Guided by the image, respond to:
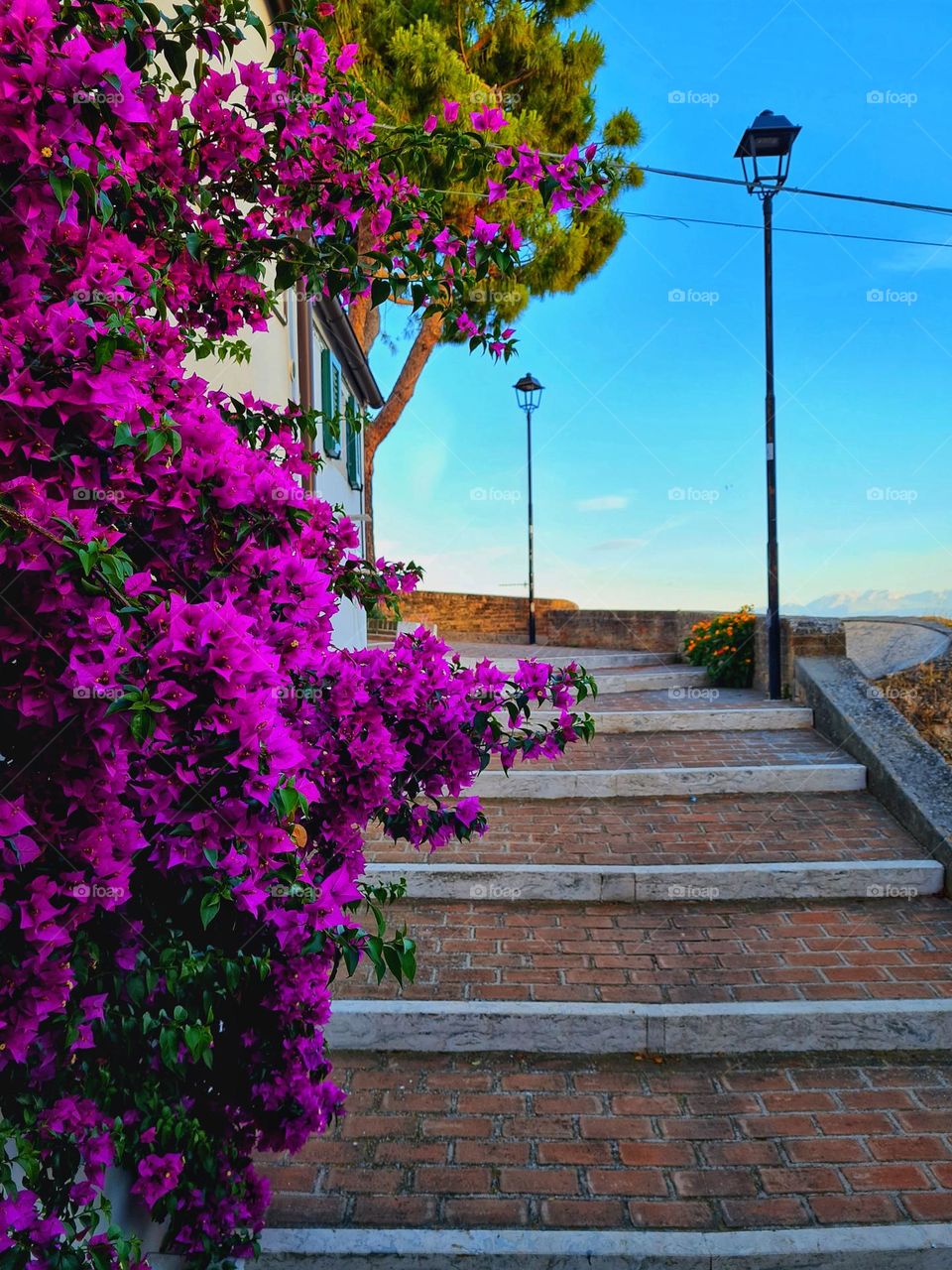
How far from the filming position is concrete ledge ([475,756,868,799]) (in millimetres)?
6602

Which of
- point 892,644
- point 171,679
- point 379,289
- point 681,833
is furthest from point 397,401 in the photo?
point 171,679

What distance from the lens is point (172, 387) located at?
1.87 m

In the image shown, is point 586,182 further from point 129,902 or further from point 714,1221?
point 714,1221

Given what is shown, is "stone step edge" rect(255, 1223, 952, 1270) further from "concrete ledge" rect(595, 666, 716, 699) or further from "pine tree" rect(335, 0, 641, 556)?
"pine tree" rect(335, 0, 641, 556)

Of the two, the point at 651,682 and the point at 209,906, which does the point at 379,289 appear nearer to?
the point at 209,906

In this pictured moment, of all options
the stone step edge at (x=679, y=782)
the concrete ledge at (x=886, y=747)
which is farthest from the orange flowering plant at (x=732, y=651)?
the stone step edge at (x=679, y=782)

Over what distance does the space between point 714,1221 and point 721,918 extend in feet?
7.16

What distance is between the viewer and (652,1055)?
3.98 m

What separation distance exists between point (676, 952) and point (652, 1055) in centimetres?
74

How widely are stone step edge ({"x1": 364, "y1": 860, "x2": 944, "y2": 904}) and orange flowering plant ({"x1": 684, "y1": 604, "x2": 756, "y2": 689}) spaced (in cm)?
516

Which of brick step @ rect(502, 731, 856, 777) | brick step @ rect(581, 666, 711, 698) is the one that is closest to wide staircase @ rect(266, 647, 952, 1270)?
brick step @ rect(502, 731, 856, 777)

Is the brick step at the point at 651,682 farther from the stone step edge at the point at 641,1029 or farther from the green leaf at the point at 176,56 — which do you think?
the green leaf at the point at 176,56

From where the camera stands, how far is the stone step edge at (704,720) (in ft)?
26.3

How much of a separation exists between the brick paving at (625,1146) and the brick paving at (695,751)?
3.05m
